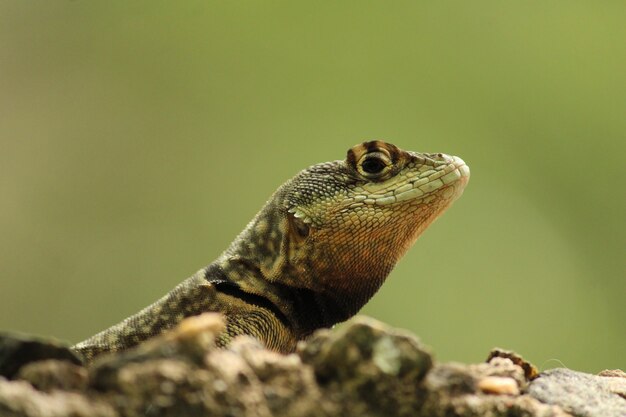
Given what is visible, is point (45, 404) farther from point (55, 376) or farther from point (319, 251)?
point (319, 251)

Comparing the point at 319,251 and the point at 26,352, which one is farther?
the point at 319,251

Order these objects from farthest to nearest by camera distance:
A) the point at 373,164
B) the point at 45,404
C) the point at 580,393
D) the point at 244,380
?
the point at 373,164, the point at 580,393, the point at 244,380, the point at 45,404

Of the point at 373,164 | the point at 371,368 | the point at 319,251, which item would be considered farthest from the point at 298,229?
the point at 371,368

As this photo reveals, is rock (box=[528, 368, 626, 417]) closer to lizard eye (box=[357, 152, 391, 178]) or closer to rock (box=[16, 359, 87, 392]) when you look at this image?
rock (box=[16, 359, 87, 392])

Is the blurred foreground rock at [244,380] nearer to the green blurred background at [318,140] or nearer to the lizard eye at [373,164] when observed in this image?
the lizard eye at [373,164]

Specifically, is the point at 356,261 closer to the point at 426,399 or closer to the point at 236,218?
the point at 426,399

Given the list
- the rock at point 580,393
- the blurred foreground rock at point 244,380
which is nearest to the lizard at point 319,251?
the rock at point 580,393

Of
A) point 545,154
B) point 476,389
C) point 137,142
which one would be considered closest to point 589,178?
point 545,154
